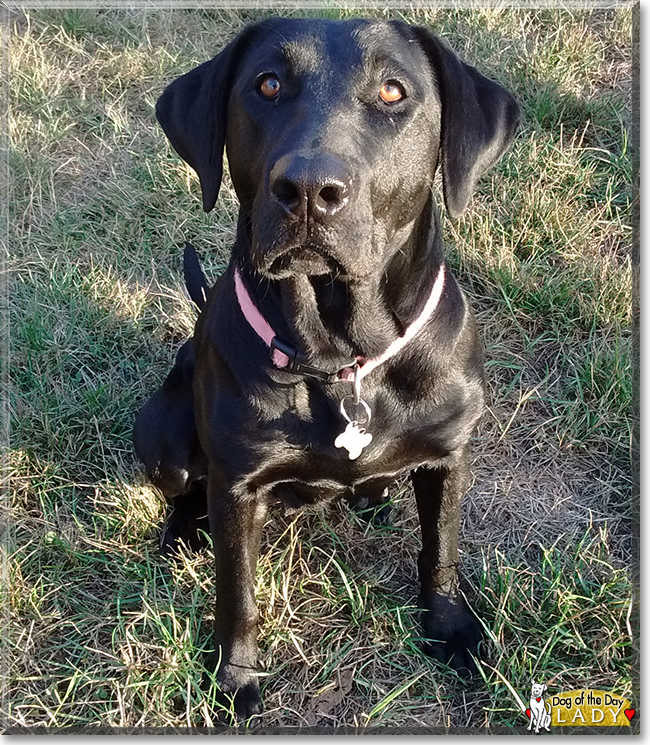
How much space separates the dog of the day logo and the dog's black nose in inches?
59.0

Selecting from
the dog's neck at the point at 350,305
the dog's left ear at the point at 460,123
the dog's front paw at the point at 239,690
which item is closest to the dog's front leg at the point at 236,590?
the dog's front paw at the point at 239,690

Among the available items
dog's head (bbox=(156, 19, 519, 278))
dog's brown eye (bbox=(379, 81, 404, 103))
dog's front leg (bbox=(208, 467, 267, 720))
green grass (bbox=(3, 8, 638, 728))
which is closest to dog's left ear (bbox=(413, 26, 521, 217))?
dog's head (bbox=(156, 19, 519, 278))

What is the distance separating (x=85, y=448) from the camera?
3094 mm

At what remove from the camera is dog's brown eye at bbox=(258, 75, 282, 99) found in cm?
194

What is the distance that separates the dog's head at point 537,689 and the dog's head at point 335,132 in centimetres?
128

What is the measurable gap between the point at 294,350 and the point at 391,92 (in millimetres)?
664

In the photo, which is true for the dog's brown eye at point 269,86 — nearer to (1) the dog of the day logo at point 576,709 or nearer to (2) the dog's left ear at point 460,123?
(2) the dog's left ear at point 460,123

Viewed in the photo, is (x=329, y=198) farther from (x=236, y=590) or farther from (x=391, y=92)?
(x=236, y=590)

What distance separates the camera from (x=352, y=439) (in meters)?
2.06

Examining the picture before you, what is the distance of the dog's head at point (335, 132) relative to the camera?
1713 mm

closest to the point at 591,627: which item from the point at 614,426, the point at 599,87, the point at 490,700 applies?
the point at 490,700

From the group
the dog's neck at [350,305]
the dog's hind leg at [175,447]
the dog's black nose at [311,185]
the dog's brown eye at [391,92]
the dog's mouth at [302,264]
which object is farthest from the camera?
the dog's hind leg at [175,447]

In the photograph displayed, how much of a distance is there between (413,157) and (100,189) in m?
2.62

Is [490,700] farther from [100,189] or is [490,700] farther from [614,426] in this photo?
[100,189]
